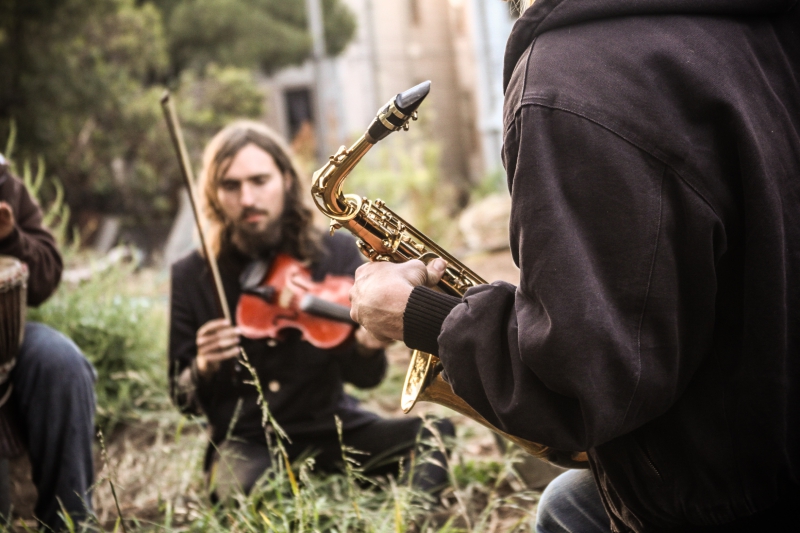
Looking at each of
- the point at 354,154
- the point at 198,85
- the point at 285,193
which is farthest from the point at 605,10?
the point at 198,85

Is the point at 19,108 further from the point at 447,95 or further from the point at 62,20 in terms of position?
the point at 447,95

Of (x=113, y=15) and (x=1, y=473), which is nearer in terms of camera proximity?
(x=1, y=473)

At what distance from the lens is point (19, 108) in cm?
1155

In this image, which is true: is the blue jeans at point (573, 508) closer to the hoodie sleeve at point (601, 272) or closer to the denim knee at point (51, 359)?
the hoodie sleeve at point (601, 272)

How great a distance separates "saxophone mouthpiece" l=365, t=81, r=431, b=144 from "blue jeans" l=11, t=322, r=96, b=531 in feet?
5.78

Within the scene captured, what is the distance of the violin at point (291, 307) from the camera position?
331cm

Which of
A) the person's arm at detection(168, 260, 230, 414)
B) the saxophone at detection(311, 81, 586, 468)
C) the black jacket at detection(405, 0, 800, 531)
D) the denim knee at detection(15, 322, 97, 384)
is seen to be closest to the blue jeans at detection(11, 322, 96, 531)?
the denim knee at detection(15, 322, 97, 384)

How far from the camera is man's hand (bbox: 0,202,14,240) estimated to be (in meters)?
2.87

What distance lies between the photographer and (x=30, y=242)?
3.18 metres

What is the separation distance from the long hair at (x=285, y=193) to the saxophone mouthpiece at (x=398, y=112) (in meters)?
1.78

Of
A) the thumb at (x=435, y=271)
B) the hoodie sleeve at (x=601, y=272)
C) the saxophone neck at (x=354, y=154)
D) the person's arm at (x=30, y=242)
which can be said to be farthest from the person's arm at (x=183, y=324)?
the hoodie sleeve at (x=601, y=272)

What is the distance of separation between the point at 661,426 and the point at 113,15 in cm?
1268

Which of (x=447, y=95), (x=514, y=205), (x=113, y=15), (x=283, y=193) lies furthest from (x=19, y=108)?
(x=447, y=95)

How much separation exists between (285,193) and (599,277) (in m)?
2.56
